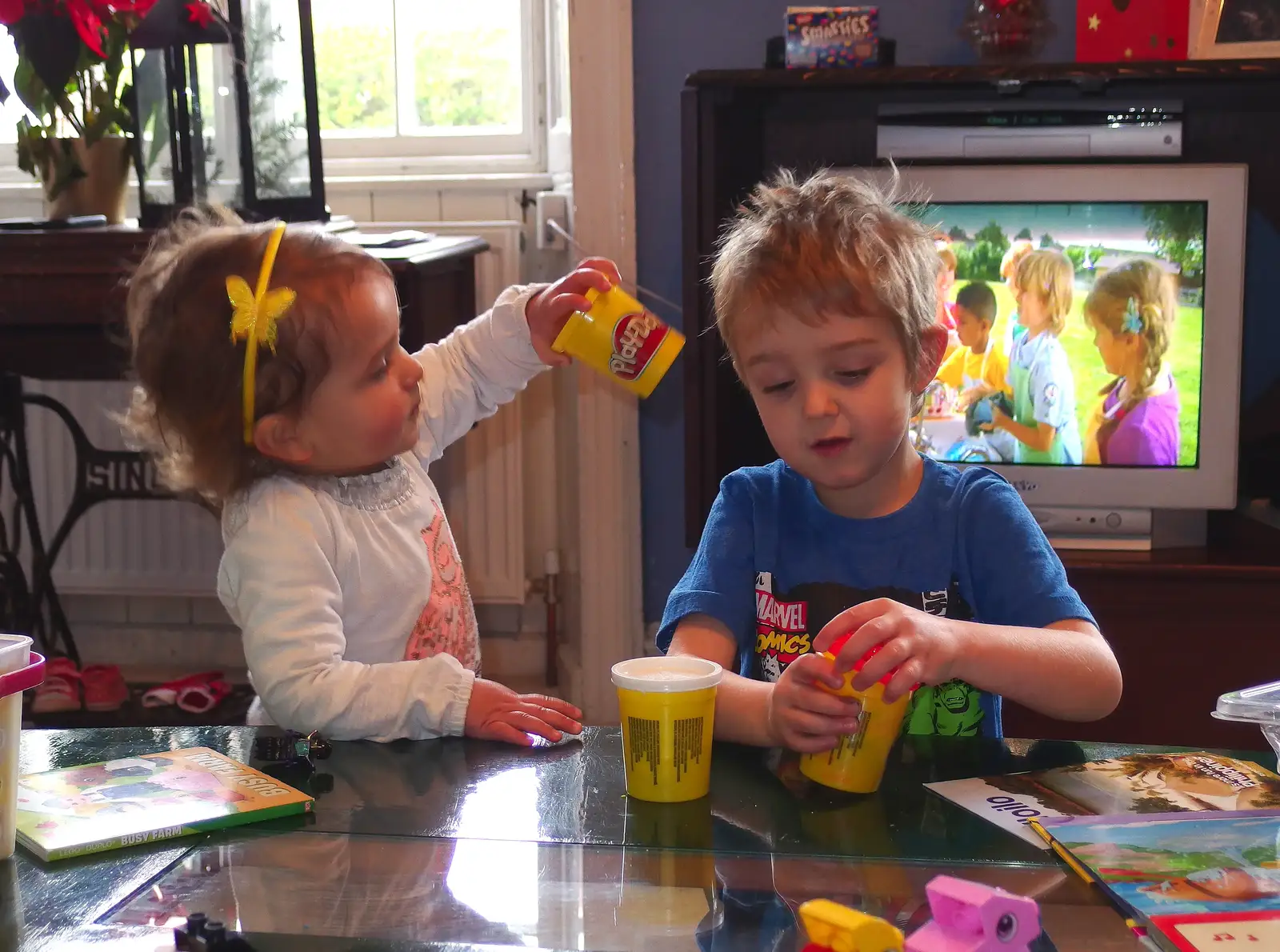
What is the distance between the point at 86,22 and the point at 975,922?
86.4 inches

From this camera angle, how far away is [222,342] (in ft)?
4.25

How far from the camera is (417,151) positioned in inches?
124

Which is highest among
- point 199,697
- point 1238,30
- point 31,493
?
point 1238,30

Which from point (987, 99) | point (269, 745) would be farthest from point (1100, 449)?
point (269, 745)

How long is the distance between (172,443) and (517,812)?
0.67m

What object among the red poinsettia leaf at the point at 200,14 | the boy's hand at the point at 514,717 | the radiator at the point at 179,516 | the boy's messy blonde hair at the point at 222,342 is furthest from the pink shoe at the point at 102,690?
the boy's hand at the point at 514,717

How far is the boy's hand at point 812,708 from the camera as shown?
3.02ft

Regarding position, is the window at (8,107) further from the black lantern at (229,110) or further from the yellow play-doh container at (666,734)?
the yellow play-doh container at (666,734)

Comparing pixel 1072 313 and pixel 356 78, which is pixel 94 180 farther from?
pixel 1072 313

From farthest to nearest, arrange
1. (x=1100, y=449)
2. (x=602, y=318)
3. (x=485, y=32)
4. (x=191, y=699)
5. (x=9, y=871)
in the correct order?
(x=485, y=32)
(x=191, y=699)
(x=1100, y=449)
(x=602, y=318)
(x=9, y=871)

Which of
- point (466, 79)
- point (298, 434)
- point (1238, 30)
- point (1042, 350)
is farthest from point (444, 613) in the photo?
point (466, 79)

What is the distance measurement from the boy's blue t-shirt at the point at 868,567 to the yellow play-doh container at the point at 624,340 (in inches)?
6.1

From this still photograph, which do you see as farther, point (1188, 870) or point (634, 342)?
point (634, 342)

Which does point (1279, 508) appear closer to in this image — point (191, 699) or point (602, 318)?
point (602, 318)
